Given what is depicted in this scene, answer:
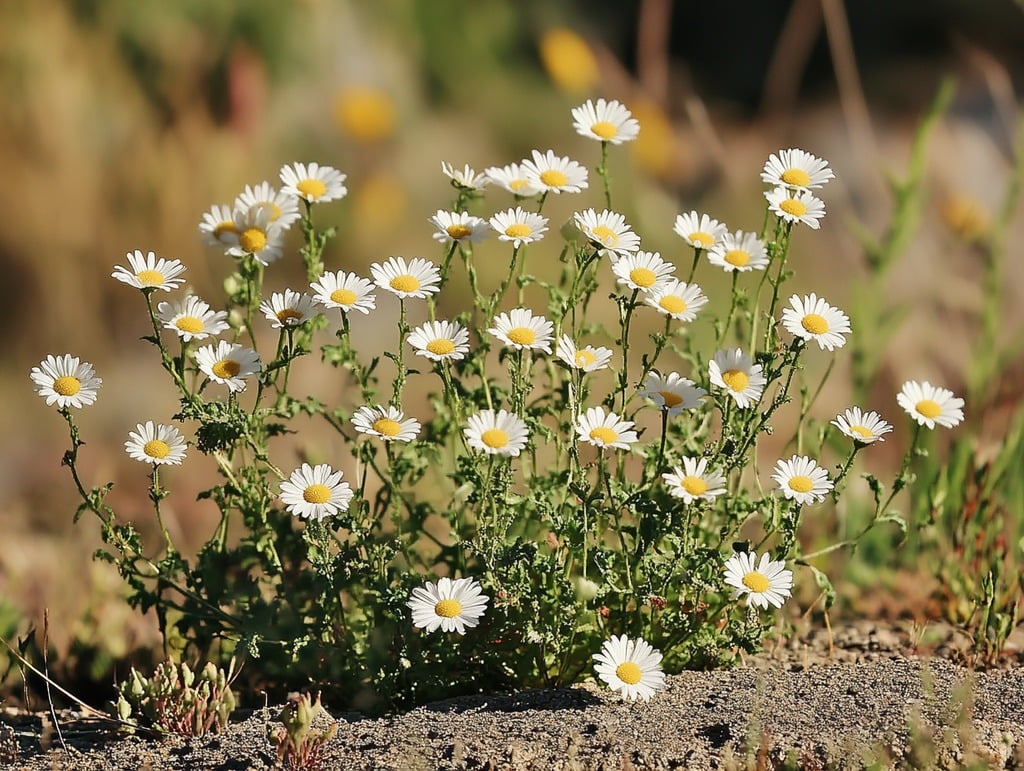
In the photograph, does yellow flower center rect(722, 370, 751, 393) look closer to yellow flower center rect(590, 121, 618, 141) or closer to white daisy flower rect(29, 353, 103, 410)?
yellow flower center rect(590, 121, 618, 141)

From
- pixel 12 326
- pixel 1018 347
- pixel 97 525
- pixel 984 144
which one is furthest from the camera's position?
pixel 984 144

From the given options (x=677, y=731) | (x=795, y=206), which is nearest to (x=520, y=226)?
(x=795, y=206)

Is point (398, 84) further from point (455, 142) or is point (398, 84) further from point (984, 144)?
point (984, 144)

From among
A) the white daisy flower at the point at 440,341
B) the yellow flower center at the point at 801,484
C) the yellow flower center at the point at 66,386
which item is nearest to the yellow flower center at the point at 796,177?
the yellow flower center at the point at 801,484

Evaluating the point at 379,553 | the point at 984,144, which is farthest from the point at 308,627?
the point at 984,144

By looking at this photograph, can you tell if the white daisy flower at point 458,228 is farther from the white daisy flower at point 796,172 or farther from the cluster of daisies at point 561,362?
the white daisy flower at point 796,172

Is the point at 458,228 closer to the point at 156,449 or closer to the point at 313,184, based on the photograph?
the point at 313,184

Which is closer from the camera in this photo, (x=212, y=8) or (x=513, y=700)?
(x=513, y=700)
